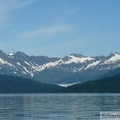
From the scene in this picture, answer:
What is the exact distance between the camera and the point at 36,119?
115 meters

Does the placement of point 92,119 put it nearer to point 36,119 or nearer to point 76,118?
point 76,118

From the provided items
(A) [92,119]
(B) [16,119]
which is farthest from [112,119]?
(B) [16,119]

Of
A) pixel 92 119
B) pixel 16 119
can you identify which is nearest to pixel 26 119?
pixel 16 119

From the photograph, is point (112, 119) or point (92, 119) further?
point (92, 119)

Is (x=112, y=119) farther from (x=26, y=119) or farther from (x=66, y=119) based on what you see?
(x=26, y=119)

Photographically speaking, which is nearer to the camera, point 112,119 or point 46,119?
point 112,119

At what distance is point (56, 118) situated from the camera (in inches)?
4574

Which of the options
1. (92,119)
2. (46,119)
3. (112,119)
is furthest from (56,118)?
(112,119)

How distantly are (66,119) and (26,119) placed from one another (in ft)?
38.0

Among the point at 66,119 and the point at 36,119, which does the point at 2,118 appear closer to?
the point at 36,119

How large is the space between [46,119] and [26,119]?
5.77 m

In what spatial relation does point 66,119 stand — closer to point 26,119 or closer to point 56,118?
point 56,118

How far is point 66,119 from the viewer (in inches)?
4446

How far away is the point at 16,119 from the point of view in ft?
378
